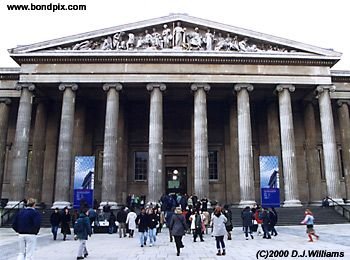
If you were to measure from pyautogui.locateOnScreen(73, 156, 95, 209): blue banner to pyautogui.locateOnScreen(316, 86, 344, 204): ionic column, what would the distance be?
1770cm

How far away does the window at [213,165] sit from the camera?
33.8m

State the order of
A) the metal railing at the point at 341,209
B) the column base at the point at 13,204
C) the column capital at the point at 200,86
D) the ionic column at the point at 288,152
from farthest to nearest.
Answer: the column capital at the point at 200,86
the ionic column at the point at 288,152
the column base at the point at 13,204
the metal railing at the point at 341,209

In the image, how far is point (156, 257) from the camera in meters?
11.3

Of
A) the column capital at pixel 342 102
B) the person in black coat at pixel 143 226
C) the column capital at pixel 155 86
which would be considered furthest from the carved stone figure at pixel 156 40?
the person in black coat at pixel 143 226

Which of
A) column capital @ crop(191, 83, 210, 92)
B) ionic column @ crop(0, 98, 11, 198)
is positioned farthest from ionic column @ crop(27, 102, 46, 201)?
column capital @ crop(191, 83, 210, 92)

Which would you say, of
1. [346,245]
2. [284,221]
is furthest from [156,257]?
[284,221]

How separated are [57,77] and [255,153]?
18863 millimetres

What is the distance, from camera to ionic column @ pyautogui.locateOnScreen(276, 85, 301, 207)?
2695cm

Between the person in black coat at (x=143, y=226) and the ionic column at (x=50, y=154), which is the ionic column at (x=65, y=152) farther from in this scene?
the person in black coat at (x=143, y=226)

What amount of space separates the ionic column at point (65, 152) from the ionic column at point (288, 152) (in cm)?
1633

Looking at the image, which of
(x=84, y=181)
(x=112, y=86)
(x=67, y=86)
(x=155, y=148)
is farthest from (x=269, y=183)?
(x=67, y=86)

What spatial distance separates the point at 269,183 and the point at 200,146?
569 centimetres

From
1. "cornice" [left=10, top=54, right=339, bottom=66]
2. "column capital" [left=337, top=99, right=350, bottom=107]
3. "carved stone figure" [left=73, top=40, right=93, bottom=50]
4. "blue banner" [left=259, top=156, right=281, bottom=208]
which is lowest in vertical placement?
"blue banner" [left=259, top=156, right=281, bottom=208]

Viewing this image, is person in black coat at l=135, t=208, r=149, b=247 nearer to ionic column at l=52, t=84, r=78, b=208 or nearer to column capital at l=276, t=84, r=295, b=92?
ionic column at l=52, t=84, r=78, b=208
